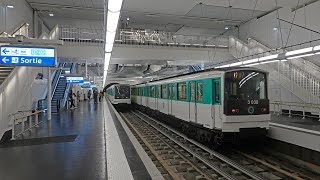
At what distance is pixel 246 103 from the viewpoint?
7.34 metres

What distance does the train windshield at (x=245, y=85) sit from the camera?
288 inches

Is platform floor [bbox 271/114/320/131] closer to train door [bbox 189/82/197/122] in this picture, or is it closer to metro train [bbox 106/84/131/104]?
train door [bbox 189/82/197/122]

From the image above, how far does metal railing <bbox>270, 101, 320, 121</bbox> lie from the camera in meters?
12.3

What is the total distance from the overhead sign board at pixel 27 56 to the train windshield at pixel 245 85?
5.80m

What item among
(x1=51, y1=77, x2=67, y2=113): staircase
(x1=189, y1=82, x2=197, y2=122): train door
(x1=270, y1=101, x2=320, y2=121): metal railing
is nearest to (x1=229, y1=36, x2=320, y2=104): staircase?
(x1=270, y1=101, x2=320, y2=121): metal railing

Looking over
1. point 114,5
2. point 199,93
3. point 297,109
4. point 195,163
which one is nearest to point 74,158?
point 195,163

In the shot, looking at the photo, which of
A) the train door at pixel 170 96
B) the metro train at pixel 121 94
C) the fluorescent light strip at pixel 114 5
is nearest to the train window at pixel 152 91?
the train door at pixel 170 96

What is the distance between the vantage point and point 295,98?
A: 14602 millimetres

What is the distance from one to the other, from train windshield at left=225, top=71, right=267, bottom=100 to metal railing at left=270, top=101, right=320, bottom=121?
5352 mm

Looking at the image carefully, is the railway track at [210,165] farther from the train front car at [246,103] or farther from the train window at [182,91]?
the train window at [182,91]

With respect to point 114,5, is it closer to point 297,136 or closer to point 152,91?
point 297,136

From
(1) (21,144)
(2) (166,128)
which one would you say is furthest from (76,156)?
(2) (166,128)

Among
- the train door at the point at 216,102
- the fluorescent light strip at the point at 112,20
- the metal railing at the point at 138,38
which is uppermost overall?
the metal railing at the point at 138,38

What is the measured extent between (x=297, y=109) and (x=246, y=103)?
860cm
